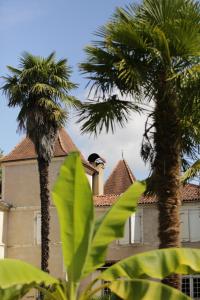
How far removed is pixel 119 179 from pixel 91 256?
33.3 metres

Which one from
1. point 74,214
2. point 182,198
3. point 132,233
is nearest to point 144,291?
point 74,214

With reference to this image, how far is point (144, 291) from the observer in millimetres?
9492

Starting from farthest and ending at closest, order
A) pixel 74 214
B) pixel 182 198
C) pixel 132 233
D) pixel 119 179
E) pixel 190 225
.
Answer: pixel 119 179 < pixel 132 233 < pixel 190 225 < pixel 182 198 < pixel 74 214

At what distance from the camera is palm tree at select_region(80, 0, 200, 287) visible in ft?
42.9

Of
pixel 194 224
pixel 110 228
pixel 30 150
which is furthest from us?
pixel 30 150

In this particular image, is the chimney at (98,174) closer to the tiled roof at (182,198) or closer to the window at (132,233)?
the tiled roof at (182,198)

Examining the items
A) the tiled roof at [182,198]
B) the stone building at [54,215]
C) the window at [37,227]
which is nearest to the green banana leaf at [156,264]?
the tiled roof at [182,198]

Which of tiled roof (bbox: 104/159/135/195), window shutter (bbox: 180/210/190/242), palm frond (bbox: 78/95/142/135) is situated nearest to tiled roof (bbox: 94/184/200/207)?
window shutter (bbox: 180/210/190/242)

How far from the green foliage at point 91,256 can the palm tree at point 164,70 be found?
2.71 m

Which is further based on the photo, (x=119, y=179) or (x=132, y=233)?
(x=119, y=179)

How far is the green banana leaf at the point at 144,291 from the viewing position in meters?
9.47

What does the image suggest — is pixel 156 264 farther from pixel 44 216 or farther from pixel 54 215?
pixel 54 215

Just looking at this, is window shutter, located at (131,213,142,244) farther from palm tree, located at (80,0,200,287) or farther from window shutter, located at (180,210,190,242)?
palm tree, located at (80,0,200,287)

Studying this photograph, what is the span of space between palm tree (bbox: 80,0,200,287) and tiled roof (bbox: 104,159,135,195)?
27892 mm
